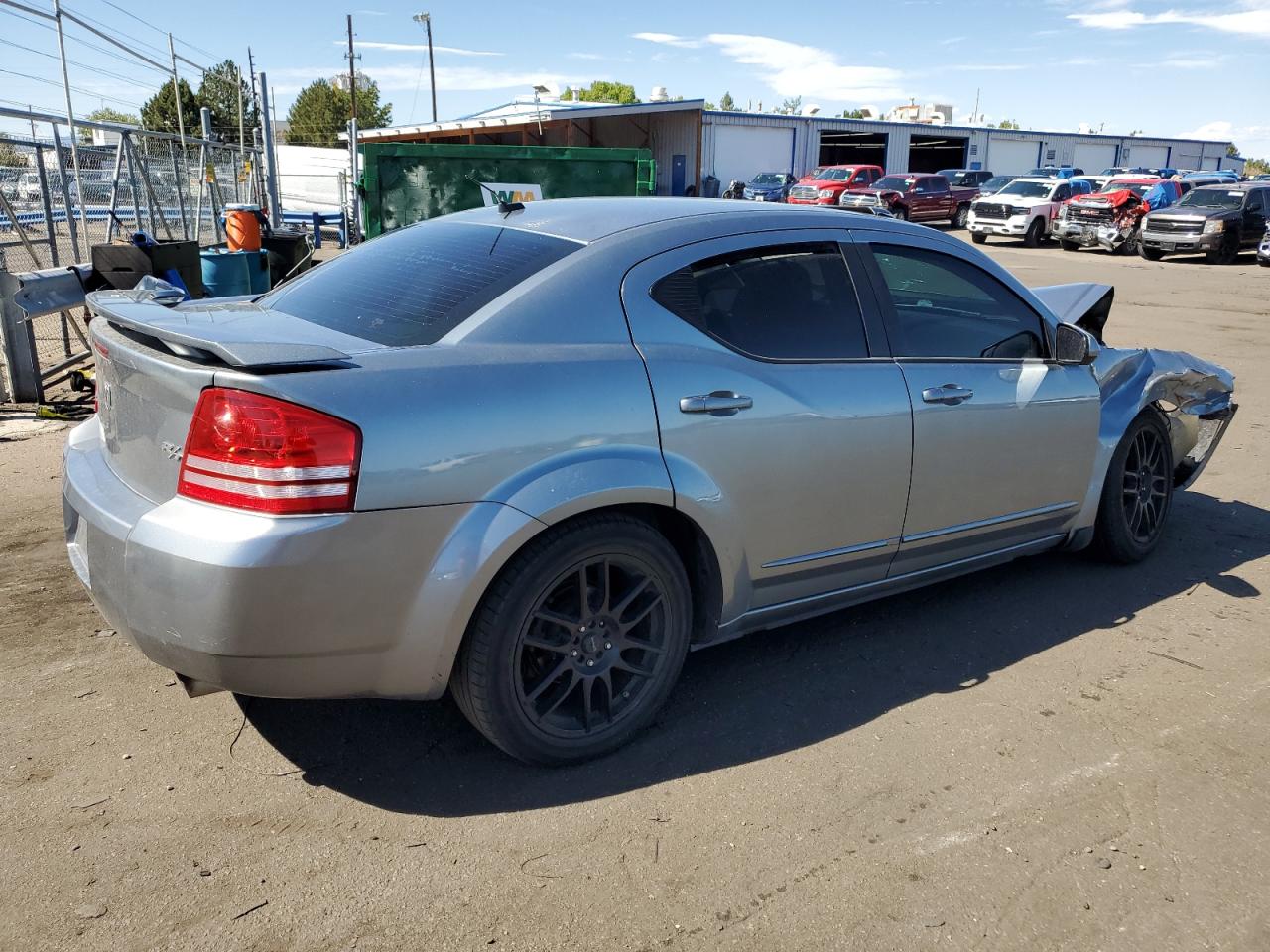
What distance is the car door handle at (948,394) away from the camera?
12.1 ft

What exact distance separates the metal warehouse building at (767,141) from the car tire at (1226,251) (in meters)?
13.2

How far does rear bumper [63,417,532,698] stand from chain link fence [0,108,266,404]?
19.6ft

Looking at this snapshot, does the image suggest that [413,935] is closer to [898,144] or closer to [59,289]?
[59,289]

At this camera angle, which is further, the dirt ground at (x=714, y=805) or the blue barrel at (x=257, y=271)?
the blue barrel at (x=257, y=271)

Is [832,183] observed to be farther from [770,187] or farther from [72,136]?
[72,136]

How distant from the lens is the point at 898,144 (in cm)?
5556

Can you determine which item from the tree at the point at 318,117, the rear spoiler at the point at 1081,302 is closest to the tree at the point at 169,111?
the tree at the point at 318,117

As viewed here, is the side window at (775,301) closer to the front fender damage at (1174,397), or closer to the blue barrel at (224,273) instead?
the front fender damage at (1174,397)

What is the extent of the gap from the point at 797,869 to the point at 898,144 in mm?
58106

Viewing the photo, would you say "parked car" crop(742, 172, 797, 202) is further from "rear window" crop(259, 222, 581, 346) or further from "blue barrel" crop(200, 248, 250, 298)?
"rear window" crop(259, 222, 581, 346)

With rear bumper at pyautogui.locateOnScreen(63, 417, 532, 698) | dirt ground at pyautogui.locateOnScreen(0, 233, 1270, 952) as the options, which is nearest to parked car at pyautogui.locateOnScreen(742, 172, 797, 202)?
dirt ground at pyautogui.locateOnScreen(0, 233, 1270, 952)

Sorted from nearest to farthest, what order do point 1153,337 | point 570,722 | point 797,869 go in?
point 797,869, point 570,722, point 1153,337

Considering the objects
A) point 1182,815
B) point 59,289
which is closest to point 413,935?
point 1182,815

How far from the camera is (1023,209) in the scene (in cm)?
2961
